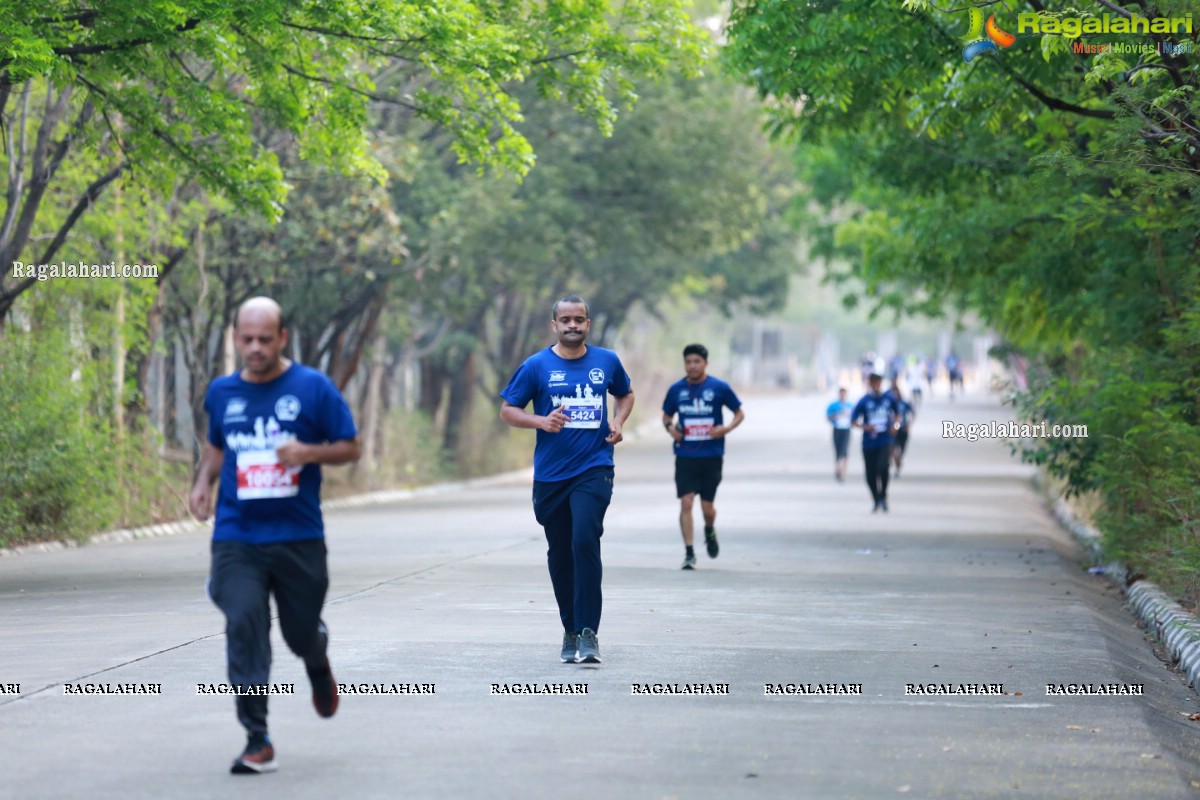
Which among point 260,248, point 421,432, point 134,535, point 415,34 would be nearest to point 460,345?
point 421,432

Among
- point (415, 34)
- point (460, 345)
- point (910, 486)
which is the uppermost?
point (415, 34)

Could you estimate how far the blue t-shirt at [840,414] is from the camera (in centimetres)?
3669

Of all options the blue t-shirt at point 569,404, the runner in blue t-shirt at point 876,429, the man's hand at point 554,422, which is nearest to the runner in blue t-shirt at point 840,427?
the runner in blue t-shirt at point 876,429

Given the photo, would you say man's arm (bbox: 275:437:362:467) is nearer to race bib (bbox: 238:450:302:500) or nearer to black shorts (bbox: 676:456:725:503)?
race bib (bbox: 238:450:302:500)

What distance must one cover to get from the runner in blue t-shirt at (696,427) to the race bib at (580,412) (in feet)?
23.4

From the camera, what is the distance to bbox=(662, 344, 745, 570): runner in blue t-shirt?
1836 centimetres

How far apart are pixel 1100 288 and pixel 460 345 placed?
75.5 feet

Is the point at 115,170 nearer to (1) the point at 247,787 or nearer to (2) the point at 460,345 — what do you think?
(1) the point at 247,787

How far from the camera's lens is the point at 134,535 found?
24422mm

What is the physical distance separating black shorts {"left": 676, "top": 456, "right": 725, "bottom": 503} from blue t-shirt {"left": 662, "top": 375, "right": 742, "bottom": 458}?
6 cm

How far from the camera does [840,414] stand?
36938 millimetres

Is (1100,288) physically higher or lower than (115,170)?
lower

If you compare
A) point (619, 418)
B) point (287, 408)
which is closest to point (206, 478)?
point (287, 408)

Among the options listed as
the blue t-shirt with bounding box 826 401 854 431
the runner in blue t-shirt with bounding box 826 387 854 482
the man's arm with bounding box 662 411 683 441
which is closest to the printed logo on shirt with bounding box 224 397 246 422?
the man's arm with bounding box 662 411 683 441
